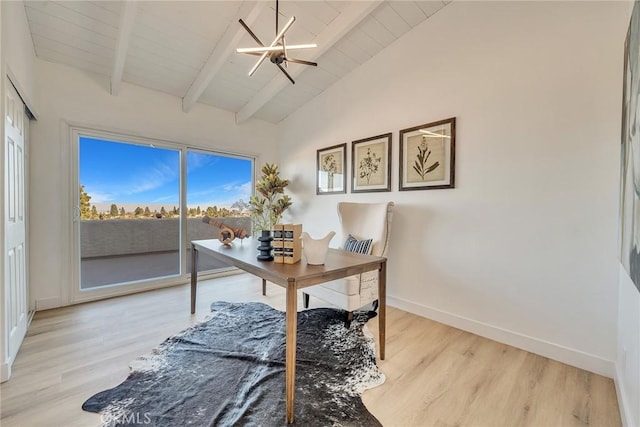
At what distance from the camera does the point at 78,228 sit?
9.80 ft

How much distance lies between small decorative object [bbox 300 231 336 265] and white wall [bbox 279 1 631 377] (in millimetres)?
1528

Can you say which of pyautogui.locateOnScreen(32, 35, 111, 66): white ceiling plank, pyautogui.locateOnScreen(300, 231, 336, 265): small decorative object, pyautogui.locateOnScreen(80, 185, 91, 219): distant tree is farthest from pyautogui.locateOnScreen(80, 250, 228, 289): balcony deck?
pyautogui.locateOnScreen(300, 231, 336, 265): small decorative object

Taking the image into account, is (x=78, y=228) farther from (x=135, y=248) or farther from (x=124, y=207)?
(x=135, y=248)

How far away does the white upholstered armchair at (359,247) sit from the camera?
2.37 m

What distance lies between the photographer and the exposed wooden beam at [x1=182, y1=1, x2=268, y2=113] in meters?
2.43

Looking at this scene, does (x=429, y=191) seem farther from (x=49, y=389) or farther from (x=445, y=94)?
(x=49, y=389)

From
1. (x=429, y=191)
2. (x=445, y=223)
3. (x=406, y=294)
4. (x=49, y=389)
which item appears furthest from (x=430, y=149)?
(x=49, y=389)

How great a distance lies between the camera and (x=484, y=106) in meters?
2.39

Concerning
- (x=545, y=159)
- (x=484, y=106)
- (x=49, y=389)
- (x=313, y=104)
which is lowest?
(x=49, y=389)

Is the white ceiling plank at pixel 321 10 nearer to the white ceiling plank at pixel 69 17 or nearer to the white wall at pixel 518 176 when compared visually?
the white wall at pixel 518 176

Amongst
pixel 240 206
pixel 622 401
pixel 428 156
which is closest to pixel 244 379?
pixel 622 401

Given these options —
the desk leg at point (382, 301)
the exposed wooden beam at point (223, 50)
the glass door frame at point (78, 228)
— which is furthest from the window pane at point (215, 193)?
the desk leg at point (382, 301)

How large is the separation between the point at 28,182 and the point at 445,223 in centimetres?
407

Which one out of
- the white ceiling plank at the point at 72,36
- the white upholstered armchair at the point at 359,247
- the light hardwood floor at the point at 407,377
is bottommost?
the light hardwood floor at the point at 407,377
